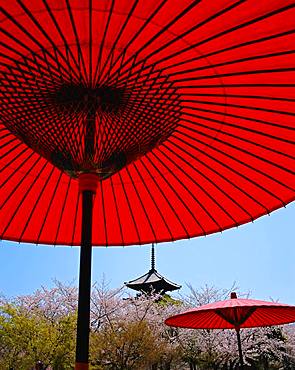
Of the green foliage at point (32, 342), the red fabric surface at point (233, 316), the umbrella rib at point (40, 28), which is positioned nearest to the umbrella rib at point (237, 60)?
the umbrella rib at point (40, 28)

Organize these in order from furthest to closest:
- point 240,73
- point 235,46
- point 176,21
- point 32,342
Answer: point 32,342, point 240,73, point 235,46, point 176,21

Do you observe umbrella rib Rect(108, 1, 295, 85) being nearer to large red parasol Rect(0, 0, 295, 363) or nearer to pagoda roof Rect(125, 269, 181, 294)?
large red parasol Rect(0, 0, 295, 363)

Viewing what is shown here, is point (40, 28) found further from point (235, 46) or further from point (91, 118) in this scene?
point (235, 46)

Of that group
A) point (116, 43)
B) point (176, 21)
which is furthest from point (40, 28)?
point (176, 21)

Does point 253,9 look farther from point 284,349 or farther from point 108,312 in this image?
point 284,349

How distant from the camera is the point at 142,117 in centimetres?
240

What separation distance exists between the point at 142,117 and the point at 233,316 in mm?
5584

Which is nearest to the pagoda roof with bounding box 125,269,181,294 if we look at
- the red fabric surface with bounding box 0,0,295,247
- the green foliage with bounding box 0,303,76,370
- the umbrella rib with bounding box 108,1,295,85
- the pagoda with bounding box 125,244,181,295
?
the pagoda with bounding box 125,244,181,295

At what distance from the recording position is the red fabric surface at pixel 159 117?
1.82m

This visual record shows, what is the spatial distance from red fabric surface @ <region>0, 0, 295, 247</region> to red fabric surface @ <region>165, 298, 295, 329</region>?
3.06 meters

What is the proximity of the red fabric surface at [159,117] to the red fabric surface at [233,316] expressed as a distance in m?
3.06

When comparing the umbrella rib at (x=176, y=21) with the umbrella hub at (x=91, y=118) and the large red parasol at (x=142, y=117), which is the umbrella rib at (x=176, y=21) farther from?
the umbrella hub at (x=91, y=118)

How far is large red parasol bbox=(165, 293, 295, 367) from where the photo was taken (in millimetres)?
5992

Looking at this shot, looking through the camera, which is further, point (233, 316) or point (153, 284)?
point (153, 284)
